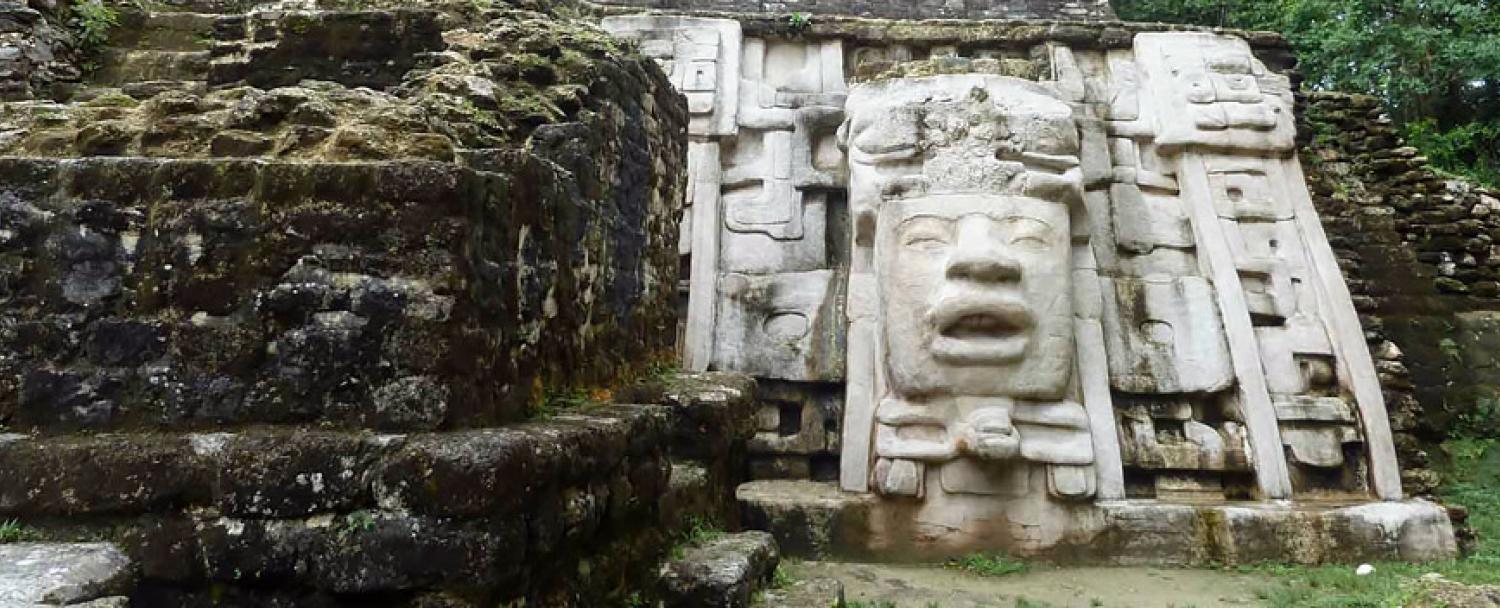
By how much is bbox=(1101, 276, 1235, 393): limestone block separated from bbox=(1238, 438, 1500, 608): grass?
1227 millimetres

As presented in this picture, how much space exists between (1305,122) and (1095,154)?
6.94ft

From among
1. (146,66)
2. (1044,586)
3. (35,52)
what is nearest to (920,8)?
(1044,586)

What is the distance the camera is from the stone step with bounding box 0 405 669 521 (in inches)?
80.0

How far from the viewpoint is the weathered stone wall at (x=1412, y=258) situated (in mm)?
6898

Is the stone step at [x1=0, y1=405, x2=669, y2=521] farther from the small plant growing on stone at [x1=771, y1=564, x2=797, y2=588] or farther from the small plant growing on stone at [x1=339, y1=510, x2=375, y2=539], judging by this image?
the small plant growing on stone at [x1=771, y1=564, x2=797, y2=588]

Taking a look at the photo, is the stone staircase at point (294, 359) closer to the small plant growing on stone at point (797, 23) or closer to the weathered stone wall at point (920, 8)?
the small plant growing on stone at point (797, 23)

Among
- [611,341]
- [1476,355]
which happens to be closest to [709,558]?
[611,341]

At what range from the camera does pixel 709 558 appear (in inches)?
131

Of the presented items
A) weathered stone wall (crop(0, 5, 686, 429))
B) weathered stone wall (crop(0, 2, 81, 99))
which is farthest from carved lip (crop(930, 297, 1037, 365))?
weathered stone wall (crop(0, 2, 81, 99))

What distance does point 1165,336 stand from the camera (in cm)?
629

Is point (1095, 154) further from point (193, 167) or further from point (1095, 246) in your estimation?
point (193, 167)

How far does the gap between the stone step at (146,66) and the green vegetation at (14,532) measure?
317 centimetres

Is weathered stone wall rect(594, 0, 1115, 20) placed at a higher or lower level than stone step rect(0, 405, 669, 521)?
higher

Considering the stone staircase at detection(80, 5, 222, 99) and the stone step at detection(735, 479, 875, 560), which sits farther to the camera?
the stone step at detection(735, 479, 875, 560)
